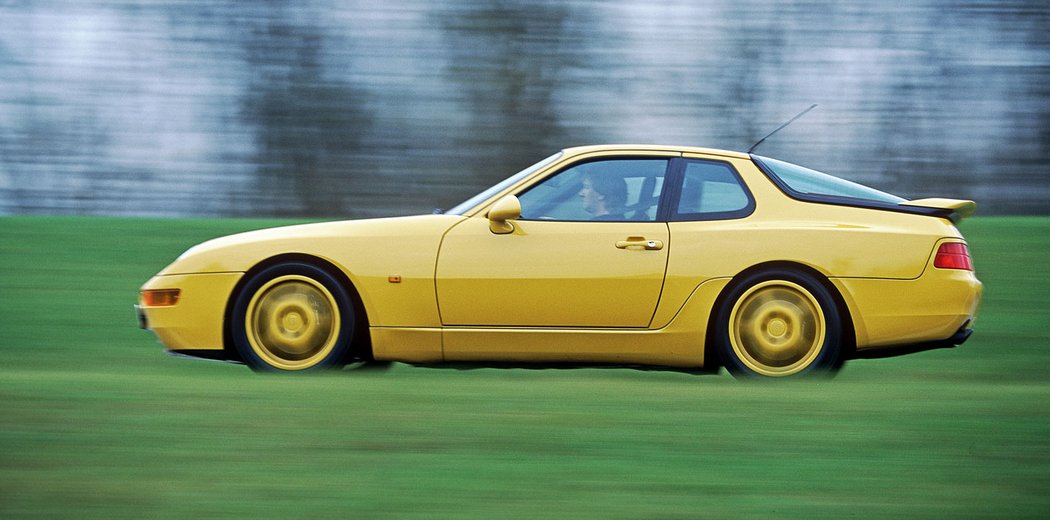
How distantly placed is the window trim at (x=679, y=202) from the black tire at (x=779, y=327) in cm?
36

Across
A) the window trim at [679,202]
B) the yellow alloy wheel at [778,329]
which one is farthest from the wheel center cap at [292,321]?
the yellow alloy wheel at [778,329]

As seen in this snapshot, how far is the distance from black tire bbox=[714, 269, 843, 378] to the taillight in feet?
1.81

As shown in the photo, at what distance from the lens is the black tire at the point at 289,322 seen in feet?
21.3

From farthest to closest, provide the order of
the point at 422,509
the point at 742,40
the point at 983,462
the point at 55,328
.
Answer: the point at 742,40
the point at 55,328
the point at 983,462
the point at 422,509

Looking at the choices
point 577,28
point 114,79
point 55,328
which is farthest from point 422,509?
point 114,79

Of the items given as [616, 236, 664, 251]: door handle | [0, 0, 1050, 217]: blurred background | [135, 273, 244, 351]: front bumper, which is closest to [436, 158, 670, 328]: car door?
[616, 236, 664, 251]: door handle

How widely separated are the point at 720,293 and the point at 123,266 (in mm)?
5908

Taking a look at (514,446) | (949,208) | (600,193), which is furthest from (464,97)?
(514,446)

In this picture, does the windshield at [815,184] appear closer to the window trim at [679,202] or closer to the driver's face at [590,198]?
the window trim at [679,202]

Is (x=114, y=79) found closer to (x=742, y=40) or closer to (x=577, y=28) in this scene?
(x=577, y=28)

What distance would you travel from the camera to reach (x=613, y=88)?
1144cm

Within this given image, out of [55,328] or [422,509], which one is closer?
[422,509]

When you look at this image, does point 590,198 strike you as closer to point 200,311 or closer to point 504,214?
point 504,214

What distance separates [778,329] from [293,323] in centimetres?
243
